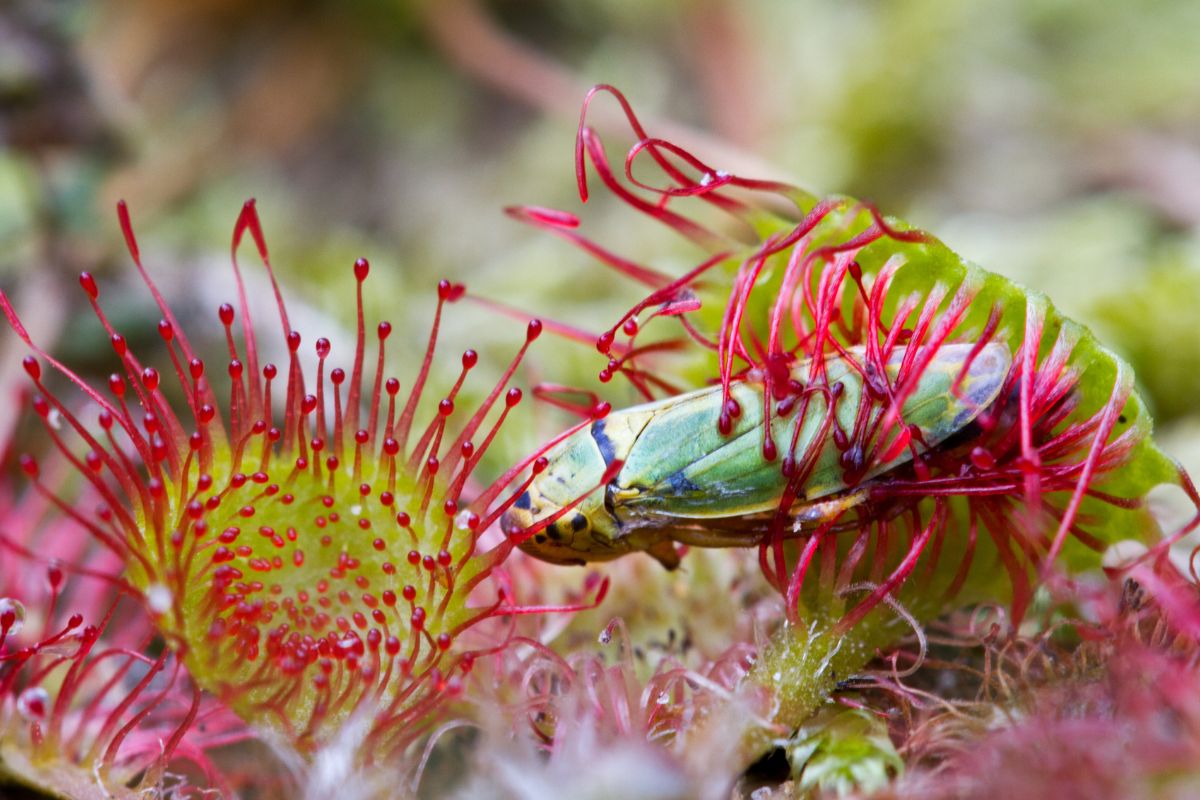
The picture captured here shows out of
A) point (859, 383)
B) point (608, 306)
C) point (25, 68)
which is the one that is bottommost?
point (859, 383)

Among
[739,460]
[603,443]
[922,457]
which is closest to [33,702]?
[603,443]

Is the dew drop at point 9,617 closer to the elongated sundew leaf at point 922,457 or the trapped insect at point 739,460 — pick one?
the trapped insect at point 739,460

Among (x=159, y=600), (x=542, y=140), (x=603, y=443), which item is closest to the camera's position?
(x=159, y=600)

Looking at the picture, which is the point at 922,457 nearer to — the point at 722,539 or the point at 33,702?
the point at 722,539

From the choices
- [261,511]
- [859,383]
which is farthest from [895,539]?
[261,511]

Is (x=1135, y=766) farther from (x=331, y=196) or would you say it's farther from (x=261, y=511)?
(x=331, y=196)

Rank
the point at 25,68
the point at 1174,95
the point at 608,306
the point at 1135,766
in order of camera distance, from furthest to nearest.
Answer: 1. the point at 1174,95
2. the point at 608,306
3. the point at 25,68
4. the point at 1135,766

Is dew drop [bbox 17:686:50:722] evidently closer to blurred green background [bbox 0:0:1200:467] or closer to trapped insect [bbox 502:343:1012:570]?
trapped insect [bbox 502:343:1012:570]
